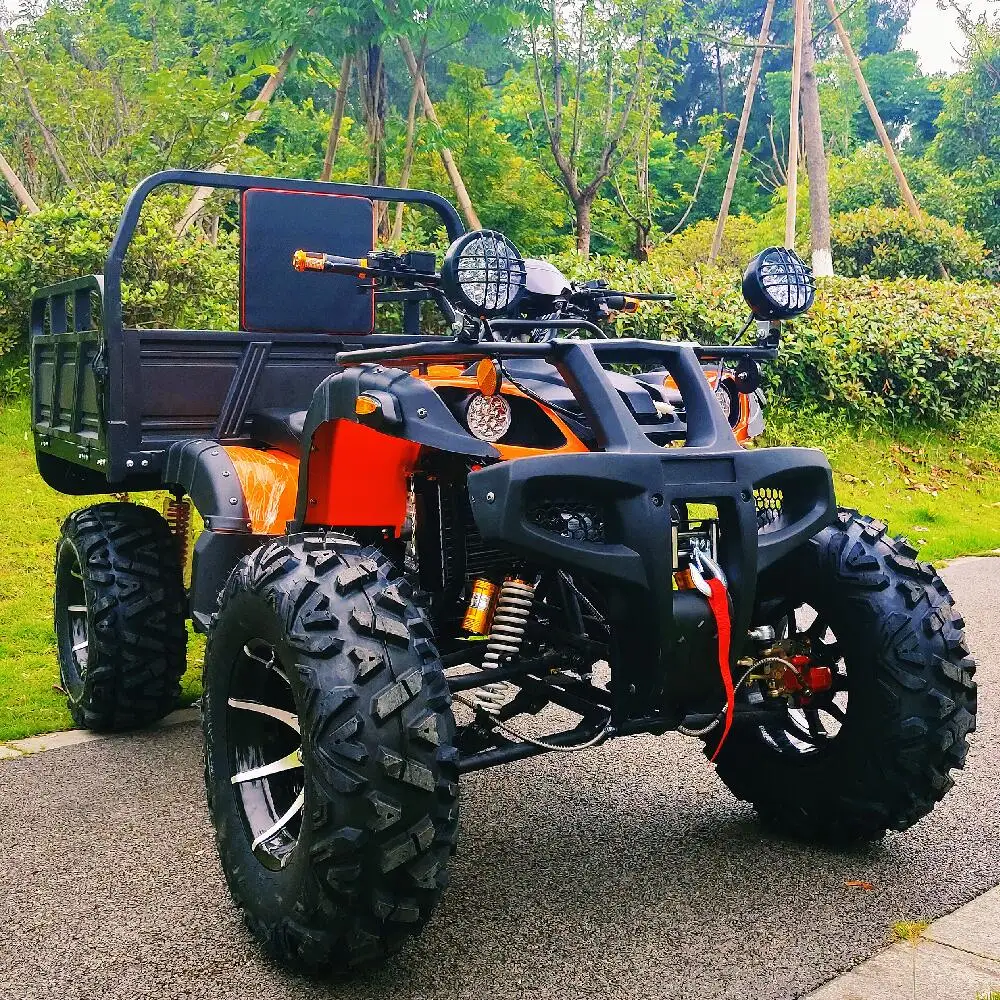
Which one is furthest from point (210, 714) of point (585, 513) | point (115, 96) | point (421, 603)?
point (115, 96)

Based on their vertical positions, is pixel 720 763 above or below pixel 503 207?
below

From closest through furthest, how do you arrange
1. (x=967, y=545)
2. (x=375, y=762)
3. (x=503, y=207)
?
(x=375, y=762)
(x=967, y=545)
(x=503, y=207)

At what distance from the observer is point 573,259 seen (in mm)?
11953

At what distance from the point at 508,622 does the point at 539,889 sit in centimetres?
76

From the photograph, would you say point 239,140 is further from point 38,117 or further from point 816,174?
point 816,174

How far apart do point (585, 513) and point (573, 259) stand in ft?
30.1

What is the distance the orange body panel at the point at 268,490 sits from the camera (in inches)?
152

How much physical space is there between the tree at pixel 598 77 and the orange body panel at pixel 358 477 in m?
12.0

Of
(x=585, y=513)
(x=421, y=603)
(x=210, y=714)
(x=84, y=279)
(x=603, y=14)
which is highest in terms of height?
(x=603, y=14)

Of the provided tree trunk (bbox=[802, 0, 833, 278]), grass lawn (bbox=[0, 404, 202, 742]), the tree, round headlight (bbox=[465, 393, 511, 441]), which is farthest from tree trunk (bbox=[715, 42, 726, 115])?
round headlight (bbox=[465, 393, 511, 441])

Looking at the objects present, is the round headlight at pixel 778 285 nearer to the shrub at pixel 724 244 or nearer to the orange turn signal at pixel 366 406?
the orange turn signal at pixel 366 406

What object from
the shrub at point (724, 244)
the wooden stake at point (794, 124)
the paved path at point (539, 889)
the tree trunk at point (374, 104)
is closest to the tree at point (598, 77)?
the wooden stake at point (794, 124)

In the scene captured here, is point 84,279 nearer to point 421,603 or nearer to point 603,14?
point 421,603

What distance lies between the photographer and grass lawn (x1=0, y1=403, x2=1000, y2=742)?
5.38m
